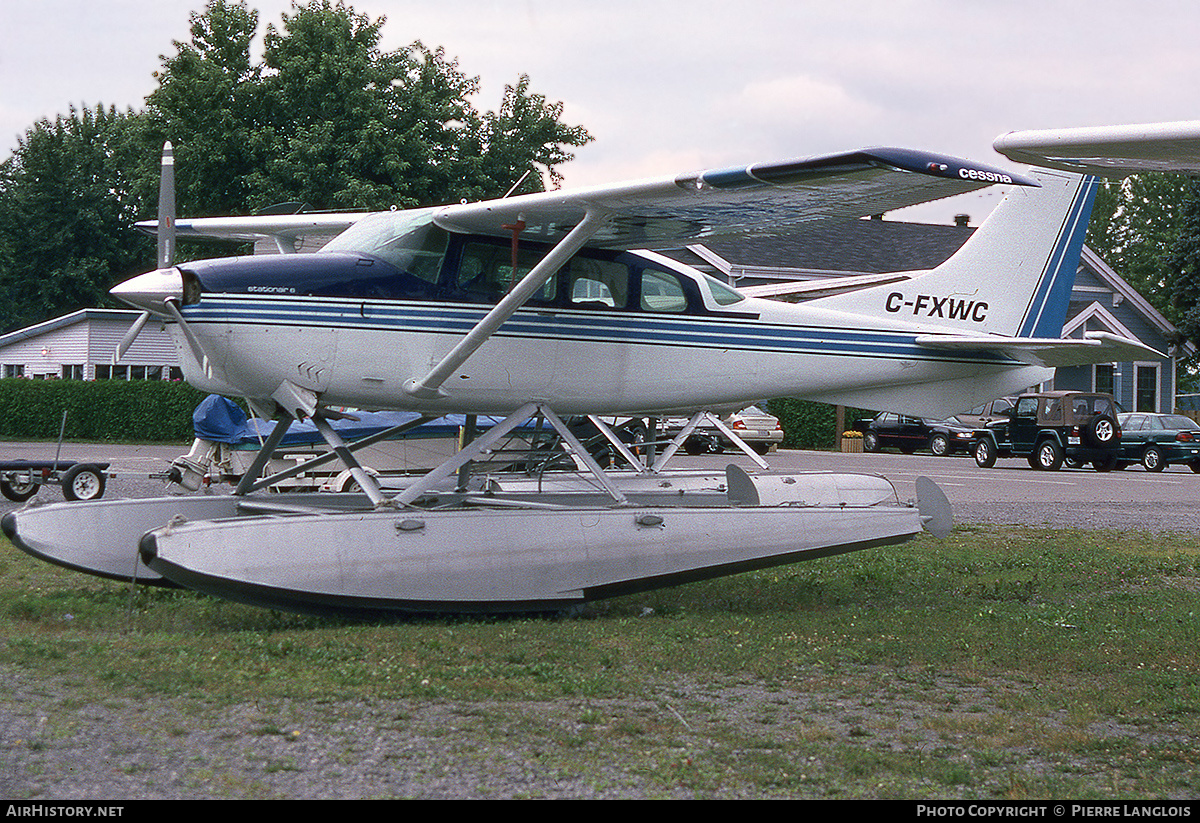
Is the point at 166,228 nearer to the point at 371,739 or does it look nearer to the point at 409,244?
the point at 409,244

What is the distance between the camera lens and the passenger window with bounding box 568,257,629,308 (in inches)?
365

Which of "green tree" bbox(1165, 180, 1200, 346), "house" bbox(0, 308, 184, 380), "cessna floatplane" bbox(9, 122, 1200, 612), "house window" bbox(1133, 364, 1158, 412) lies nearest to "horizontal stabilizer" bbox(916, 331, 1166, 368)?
"cessna floatplane" bbox(9, 122, 1200, 612)

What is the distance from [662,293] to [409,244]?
2.09 m

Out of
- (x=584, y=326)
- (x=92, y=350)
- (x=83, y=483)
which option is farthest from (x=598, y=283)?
(x=92, y=350)

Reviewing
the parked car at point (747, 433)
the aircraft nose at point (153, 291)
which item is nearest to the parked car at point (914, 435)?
the parked car at point (747, 433)

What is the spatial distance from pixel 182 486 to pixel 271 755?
10.7 meters

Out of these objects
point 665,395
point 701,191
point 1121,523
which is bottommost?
point 1121,523

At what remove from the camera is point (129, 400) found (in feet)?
115

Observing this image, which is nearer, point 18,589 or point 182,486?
point 18,589

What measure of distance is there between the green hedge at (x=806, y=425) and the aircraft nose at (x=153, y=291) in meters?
30.7

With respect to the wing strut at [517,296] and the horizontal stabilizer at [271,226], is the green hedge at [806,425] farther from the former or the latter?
the wing strut at [517,296]
